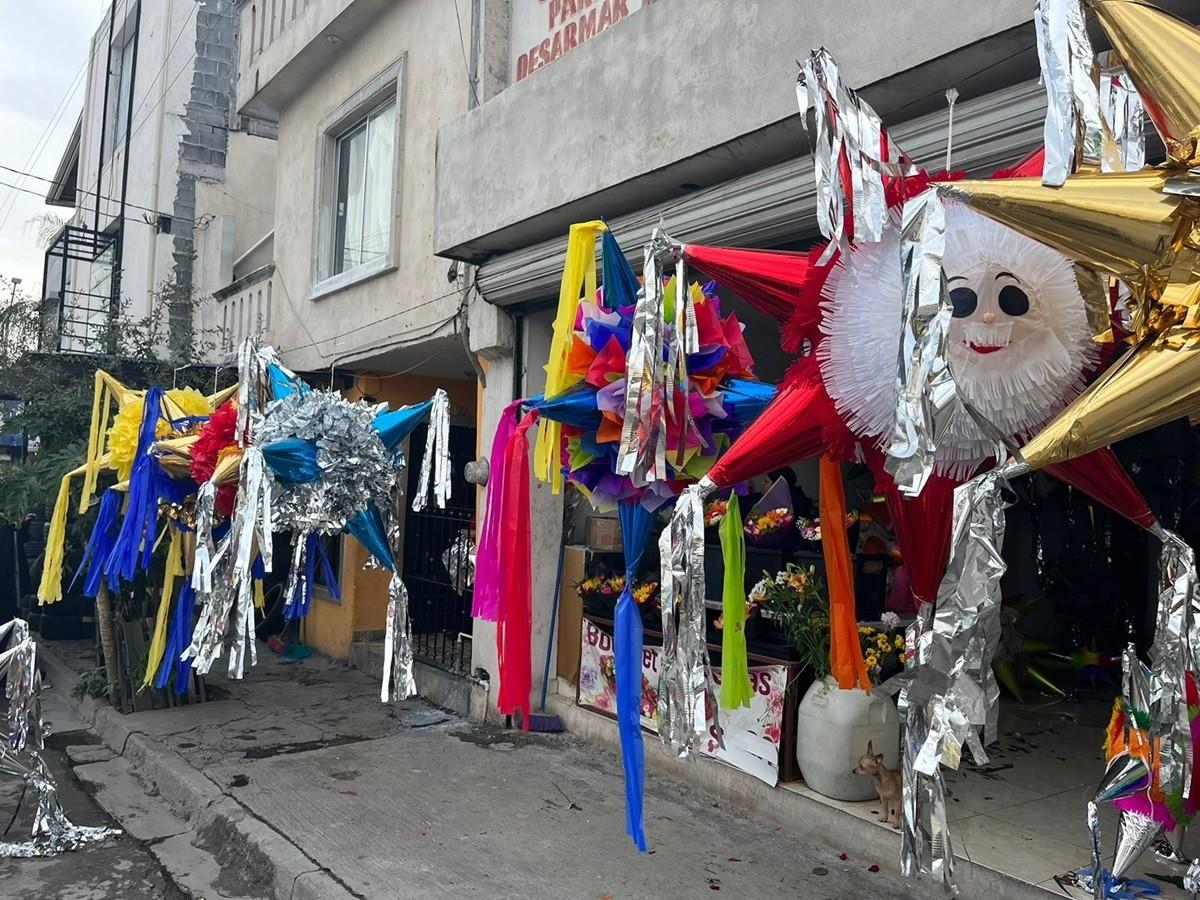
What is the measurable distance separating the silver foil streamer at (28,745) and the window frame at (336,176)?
4.02 metres

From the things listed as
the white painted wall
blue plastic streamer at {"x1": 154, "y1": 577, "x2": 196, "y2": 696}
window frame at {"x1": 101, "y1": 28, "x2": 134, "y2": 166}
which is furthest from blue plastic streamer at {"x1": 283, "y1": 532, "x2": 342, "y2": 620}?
window frame at {"x1": 101, "y1": 28, "x2": 134, "y2": 166}

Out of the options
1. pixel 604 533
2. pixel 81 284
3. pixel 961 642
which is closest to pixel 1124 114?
pixel 961 642

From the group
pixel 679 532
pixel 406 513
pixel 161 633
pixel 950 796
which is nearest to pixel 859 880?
pixel 950 796

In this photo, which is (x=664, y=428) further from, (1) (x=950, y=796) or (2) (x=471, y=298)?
(2) (x=471, y=298)

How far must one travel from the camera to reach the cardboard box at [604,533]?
5949 millimetres

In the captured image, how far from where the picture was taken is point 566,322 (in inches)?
121

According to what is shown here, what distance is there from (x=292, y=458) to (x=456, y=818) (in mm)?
1931

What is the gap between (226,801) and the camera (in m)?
4.82

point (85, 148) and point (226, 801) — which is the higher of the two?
point (85, 148)

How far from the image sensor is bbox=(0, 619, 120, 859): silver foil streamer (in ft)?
13.6

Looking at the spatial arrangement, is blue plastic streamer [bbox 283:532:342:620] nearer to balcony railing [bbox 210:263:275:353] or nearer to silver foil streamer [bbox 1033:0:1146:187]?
silver foil streamer [bbox 1033:0:1146:187]

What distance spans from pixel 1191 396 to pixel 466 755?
468cm

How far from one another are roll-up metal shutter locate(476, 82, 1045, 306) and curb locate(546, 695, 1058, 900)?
229 cm

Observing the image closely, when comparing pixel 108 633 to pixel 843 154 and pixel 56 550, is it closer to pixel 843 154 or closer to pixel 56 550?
pixel 56 550
